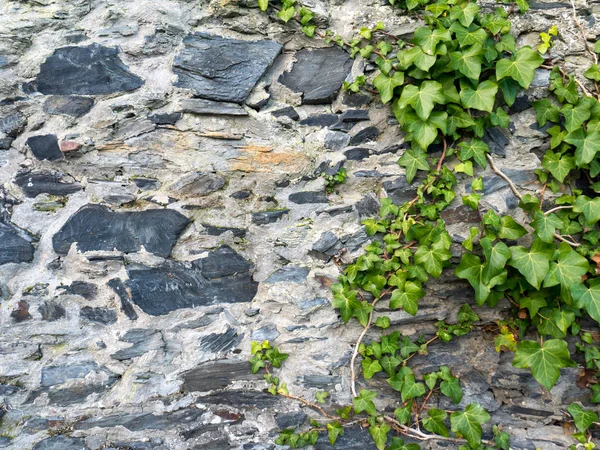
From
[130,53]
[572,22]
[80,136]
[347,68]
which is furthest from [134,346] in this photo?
[572,22]

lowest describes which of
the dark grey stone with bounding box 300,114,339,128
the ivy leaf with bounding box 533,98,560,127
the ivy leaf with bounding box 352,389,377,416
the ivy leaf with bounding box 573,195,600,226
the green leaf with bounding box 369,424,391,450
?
the green leaf with bounding box 369,424,391,450

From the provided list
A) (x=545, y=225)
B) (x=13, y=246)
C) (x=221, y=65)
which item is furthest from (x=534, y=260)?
(x=13, y=246)

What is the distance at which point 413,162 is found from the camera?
81.7 inches

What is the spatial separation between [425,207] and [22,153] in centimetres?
179

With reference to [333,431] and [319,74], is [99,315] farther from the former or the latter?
[319,74]

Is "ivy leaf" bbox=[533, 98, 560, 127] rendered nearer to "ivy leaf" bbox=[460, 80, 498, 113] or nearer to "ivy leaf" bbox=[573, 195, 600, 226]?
"ivy leaf" bbox=[460, 80, 498, 113]

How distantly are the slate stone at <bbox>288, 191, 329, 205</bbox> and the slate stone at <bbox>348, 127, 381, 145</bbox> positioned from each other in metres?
0.29

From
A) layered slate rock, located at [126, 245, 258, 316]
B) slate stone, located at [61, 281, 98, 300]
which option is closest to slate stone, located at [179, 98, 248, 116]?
layered slate rock, located at [126, 245, 258, 316]

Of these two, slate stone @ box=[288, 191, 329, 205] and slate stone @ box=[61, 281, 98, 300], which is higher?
slate stone @ box=[288, 191, 329, 205]

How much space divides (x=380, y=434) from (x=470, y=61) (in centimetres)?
166

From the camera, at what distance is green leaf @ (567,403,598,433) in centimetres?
204

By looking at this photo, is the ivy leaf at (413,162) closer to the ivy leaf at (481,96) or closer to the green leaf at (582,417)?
the ivy leaf at (481,96)

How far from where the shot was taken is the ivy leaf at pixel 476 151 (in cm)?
206

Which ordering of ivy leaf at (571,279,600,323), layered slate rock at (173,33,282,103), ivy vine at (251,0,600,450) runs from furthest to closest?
layered slate rock at (173,33,282,103) < ivy vine at (251,0,600,450) < ivy leaf at (571,279,600,323)
